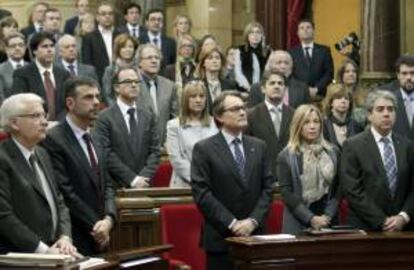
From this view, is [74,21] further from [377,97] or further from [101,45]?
[377,97]

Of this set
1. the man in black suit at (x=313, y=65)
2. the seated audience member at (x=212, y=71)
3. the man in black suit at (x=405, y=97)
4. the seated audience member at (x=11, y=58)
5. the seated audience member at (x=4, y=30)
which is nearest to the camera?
the man in black suit at (x=405, y=97)

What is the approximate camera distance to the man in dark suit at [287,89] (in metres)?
8.78

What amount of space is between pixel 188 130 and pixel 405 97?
1.75 meters

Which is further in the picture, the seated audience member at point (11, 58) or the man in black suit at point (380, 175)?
the seated audience member at point (11, 58)

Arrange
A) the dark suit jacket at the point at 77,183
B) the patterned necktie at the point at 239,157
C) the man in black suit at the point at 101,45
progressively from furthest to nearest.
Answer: the man in black suit at the point at 101,45 → the patterned necktie at the point at 239,157 → the dark suit jacket at the point at 77,183

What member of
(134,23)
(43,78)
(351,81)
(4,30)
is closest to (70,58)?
(43,78)

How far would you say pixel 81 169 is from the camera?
6160mm

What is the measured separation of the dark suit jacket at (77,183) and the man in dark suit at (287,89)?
277cm

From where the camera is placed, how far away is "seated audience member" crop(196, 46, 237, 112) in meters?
8.95

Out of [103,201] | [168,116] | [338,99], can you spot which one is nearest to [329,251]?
[103,201]

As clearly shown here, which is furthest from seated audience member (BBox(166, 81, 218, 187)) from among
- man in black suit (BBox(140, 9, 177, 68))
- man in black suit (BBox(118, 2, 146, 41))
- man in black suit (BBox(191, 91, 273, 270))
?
man in black suit (BBox(118, 2, 146, 41))

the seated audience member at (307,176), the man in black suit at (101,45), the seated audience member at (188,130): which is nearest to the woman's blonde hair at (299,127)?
the seated audience member at (307,176)

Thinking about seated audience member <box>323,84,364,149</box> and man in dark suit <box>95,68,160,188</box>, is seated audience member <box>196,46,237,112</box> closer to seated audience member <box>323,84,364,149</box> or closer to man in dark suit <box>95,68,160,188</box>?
seated audience member <box>323,84,364,149</box>

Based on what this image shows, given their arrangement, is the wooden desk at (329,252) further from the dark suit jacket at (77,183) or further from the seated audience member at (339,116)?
the seated audience member at (339,116)
